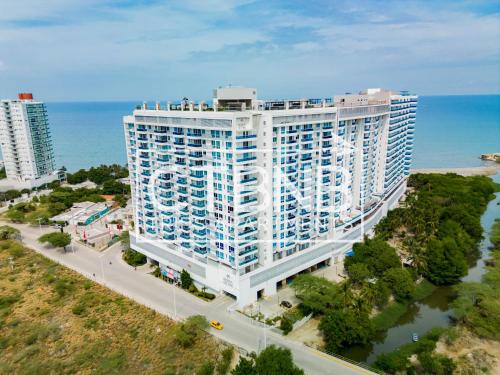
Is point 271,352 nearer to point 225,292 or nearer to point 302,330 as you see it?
point 302,330

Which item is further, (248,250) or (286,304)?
(286,304)

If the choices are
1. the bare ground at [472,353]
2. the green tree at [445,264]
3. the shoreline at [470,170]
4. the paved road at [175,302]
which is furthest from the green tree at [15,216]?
the shoreline at [470,170]

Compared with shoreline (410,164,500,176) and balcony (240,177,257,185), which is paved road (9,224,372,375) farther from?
shoreline (410,164,500,176)

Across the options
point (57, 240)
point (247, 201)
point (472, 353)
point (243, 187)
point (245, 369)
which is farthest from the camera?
point (57, 240)

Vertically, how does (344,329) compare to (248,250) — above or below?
below

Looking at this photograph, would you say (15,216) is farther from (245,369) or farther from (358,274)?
(358,274)

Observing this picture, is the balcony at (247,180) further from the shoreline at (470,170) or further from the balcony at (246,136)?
the shoreline at (470,170)

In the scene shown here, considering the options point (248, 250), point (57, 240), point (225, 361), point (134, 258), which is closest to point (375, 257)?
point (248, 250)
